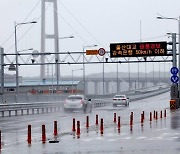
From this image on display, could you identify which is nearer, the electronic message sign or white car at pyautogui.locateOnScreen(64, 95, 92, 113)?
white car at pyautogui.locateOnScreen(64, 95, 92, 113)

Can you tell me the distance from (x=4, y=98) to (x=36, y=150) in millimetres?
39228

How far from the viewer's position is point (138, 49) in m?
59.1

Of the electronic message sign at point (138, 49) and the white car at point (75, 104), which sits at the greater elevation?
the electronic message sign at point (138, 49)

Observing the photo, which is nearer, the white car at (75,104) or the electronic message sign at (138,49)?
the white car at (75,104)

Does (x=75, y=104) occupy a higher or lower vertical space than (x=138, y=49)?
lower

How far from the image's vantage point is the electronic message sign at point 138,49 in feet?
192

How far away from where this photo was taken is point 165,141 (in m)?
21.0

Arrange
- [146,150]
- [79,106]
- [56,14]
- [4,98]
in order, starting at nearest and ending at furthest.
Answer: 1. [146,150]
2. [79,106]
3. [4,98]
4. [56,14]

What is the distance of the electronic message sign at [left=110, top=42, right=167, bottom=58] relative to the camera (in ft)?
192

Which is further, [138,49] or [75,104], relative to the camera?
[138,49]

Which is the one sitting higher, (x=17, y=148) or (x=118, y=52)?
(x=118, y=52)

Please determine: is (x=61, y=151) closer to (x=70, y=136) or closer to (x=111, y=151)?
(x=111, y=151)

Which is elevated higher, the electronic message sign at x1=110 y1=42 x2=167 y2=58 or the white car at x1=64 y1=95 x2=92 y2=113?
the electronic message sign at x1=110 y1=42 x2=167 y2=58

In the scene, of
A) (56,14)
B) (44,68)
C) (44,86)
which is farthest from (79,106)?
(44,86)
